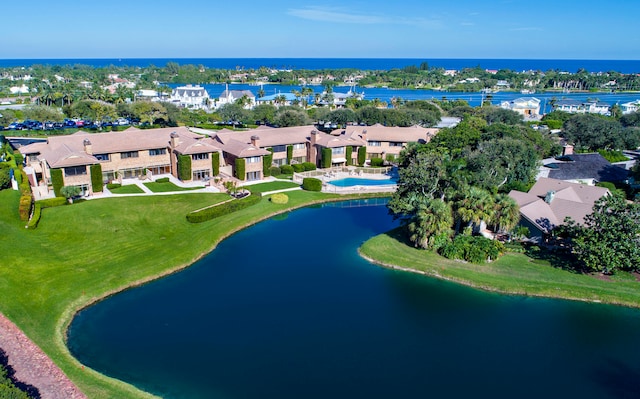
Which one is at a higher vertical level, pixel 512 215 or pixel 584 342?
pixel 512 215

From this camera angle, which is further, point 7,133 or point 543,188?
point 7,133

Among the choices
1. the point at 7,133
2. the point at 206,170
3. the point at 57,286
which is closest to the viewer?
the point at 57,286

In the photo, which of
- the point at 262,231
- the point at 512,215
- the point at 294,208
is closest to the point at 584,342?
the point at 512,215

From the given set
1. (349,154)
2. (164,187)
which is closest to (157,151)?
(164,187)

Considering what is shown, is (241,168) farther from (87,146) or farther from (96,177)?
(87,146)

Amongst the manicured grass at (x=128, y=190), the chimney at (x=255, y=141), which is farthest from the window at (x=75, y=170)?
the chimney at (x=255, y=141)

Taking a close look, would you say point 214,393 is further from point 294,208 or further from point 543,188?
point 543,188
